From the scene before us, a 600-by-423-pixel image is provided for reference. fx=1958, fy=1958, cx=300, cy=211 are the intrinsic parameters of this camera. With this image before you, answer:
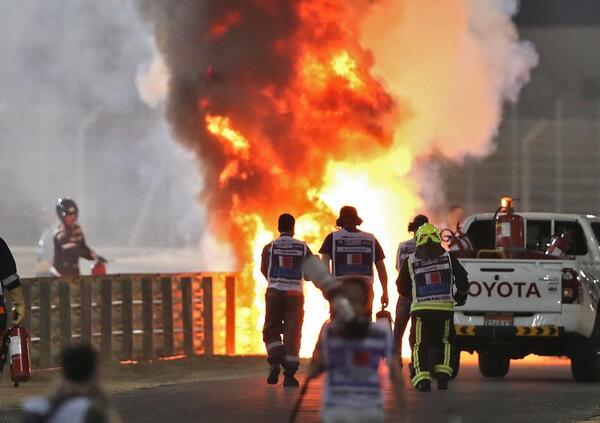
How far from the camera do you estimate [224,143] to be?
28.5m

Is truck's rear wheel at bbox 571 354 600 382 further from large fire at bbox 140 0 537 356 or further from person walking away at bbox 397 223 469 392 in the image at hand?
large fire at bbox 140 0 537 356

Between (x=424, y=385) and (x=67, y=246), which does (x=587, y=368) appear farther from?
(x=67, y=246)

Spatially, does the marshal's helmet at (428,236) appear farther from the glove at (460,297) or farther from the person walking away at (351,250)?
the person walking away at (351,250)

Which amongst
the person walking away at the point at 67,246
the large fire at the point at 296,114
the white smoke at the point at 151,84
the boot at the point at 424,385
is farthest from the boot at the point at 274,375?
the white smoke at the point at 151,84

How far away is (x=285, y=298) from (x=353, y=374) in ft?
32.3

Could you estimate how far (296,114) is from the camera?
2808 centimetres

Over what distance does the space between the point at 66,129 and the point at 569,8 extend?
1677 cm

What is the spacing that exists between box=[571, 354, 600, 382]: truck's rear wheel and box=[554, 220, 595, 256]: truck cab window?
1684 millimetres

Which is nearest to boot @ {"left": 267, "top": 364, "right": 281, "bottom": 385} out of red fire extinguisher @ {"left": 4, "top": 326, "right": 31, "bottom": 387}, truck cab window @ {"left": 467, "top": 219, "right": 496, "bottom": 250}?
truck cab window @ {"left": 467, "top": 219, "right": 496, "bottom": 250}

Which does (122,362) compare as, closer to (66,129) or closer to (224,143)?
(224,143)

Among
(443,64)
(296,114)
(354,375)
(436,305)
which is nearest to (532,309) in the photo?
(436,305)

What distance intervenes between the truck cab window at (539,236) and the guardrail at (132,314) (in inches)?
190

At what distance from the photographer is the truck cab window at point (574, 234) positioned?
2156 centimetres

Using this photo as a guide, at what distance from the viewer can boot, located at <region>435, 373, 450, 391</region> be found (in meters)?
18.3
